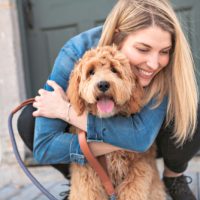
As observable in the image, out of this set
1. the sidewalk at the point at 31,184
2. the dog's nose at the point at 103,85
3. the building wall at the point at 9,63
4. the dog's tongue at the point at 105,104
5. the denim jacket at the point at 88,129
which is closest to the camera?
the dog's nose at the point at 103,85

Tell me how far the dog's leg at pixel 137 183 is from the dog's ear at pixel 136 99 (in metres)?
0.34

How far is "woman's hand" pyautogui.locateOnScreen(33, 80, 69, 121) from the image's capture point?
8.08 feet

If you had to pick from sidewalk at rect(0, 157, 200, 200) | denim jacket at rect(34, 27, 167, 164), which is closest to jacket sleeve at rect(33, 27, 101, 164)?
denim jacket at rect(34, 27, 167, 164)

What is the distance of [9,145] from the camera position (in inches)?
169

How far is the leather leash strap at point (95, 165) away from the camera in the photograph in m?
2.39

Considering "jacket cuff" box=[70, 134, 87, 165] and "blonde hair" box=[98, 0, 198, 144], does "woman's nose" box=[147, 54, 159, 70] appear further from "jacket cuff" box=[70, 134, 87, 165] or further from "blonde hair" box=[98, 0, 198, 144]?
"jacket cuff" box=[70, 134, 87, 165]

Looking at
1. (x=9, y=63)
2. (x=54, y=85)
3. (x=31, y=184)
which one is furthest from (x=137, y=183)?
(x=9, y=63)

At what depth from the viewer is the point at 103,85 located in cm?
220

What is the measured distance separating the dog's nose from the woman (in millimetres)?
228

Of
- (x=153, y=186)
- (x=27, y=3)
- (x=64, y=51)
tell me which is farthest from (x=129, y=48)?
(x=27, y=3)

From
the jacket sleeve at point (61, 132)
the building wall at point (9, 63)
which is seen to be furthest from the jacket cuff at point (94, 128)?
the building wall at point (9, 63)

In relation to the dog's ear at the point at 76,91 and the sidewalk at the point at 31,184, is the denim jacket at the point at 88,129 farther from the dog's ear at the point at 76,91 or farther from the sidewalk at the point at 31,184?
the sidewalk at the point at 31,184

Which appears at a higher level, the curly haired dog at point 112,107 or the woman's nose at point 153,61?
the woman's nose at point 153,61

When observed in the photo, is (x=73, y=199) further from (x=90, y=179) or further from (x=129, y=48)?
(x=129, y=48)
